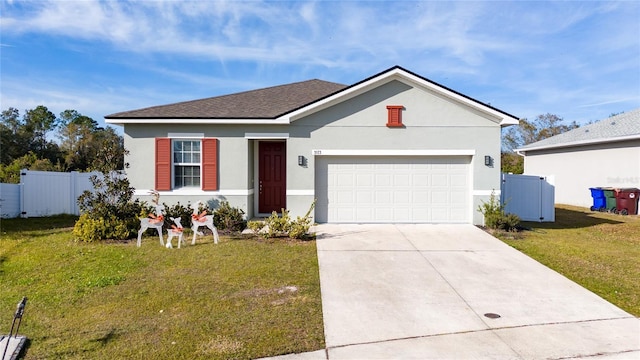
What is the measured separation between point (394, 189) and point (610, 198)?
11004 millimetres

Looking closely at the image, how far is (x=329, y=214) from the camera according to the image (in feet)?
35.9

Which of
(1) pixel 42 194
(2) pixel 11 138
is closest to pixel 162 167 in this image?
(1) pixel 42 194

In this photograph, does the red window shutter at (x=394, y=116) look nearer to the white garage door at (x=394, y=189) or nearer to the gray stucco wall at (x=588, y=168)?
the white garage door at (x=394, y=189)

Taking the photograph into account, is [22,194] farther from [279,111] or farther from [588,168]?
[588,168]

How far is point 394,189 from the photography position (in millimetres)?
10891

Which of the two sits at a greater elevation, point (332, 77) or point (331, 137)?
point (332, 77)

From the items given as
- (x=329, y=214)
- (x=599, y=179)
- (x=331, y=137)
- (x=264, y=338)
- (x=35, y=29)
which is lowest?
(x=264, y=338)

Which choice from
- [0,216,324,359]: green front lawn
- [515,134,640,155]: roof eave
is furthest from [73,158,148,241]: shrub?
[515,134,640,155]: roof eave

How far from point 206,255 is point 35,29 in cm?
884

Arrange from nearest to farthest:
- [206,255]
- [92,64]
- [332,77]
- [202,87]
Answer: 1. [206,255]
2. [92,64]
3. [332,77]
4. [202,87]

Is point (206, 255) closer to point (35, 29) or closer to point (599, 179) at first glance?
point (35, 29)

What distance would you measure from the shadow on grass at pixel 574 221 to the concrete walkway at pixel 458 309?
4388 millimetres

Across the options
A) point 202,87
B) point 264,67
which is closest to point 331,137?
point 264,67

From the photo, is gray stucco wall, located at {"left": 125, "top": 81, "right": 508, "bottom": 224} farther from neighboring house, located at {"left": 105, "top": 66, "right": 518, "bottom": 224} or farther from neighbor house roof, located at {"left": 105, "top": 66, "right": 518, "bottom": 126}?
neighbor house roof, located at {"left": 105, "top": 66, "right": 518, "bottom": 126}
